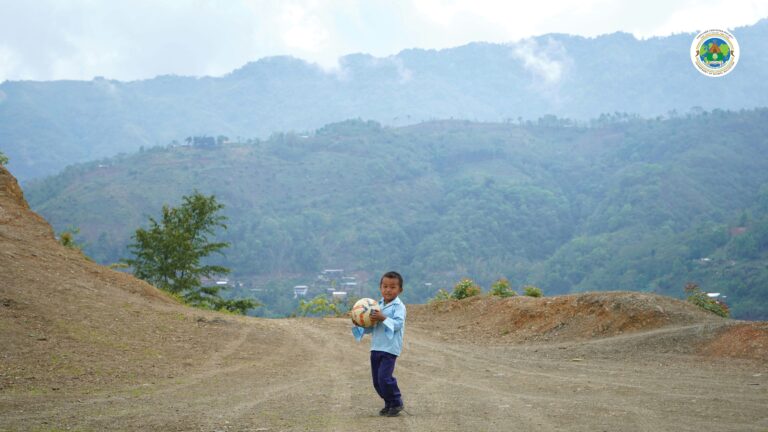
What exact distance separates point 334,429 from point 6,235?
13.5m

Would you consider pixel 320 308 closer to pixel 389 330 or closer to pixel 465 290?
pixel 465 290

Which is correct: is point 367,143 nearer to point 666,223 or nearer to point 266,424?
point 666,223

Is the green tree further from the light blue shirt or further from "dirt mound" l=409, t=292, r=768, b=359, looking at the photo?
the light blue shirt

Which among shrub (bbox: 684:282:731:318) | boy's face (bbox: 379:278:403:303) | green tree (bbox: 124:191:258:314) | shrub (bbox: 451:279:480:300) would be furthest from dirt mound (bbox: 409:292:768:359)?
green tree (bbox: 124:191:258:314)

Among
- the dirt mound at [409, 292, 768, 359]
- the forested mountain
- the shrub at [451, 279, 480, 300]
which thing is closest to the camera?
the dirt mound at [409, 292, 768, 359]

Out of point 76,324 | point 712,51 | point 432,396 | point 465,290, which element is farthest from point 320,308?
point 712,51

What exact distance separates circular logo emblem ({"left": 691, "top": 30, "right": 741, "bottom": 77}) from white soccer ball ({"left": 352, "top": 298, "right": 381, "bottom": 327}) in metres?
25.0

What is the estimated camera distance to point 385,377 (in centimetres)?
806

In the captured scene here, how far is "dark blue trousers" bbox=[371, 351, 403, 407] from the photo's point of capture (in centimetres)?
807

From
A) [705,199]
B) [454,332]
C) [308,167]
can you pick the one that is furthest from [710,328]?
[308,167]

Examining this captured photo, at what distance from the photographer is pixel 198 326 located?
16219mm

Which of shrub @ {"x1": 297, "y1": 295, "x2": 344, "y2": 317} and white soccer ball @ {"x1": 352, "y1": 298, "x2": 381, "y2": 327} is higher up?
white soccer ball @ {"x1": 352, "y1": 298, "x2": 381, "y2": 327}

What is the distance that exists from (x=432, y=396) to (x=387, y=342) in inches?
81.2

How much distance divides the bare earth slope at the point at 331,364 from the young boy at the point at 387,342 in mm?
250
